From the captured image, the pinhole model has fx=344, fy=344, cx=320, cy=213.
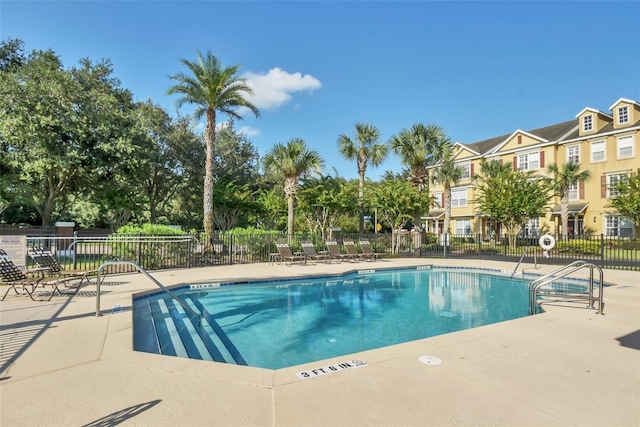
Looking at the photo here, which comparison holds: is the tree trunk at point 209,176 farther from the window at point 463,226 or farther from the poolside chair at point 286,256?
the window at point 463,226

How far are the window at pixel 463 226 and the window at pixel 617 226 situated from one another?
10944 mm

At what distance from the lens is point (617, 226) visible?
87.4 ft

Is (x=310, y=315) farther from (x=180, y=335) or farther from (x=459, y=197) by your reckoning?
(x=459, y=197)

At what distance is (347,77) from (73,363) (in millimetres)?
20187

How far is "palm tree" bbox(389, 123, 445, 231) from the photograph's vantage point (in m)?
25.5

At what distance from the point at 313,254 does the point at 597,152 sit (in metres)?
26.3

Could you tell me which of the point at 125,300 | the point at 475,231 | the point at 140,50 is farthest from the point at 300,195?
the point at 475,231

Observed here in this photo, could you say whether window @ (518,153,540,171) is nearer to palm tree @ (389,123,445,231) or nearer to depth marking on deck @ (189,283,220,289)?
palm tree @ (389,123,445,231)

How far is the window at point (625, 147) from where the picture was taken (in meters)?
26.2

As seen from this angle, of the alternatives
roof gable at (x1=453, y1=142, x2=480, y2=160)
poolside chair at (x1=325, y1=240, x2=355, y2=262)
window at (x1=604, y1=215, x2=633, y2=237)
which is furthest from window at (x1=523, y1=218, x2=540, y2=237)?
poolside chair at (x1=325, y1=240, x2=355, y2=262)

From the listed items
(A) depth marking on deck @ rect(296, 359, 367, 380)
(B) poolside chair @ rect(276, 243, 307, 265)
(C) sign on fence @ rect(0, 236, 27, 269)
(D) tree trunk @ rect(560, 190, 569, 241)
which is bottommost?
(A) depth marking on deck @ rect(296, 359, 367, 380)

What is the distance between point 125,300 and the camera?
7.49 meters

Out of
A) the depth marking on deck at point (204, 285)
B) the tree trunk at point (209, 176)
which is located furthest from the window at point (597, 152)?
the depth marking on deck at point (204, 285)

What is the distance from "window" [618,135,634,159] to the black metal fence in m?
10.8
